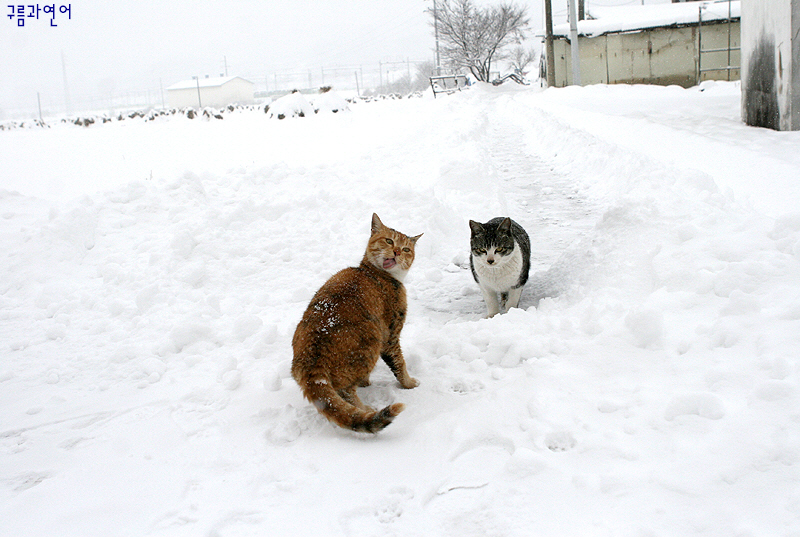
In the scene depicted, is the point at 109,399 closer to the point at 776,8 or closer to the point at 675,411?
the point at 675,411

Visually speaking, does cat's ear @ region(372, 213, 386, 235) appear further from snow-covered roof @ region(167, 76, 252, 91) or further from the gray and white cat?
snow-covered roof @ region(167, 76, 252, 91)

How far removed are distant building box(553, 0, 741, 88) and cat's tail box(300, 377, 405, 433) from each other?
2876 centimetres

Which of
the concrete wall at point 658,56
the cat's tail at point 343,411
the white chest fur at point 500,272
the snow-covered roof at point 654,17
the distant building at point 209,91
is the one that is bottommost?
the cat's tail at point 343,411

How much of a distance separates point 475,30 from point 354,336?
54.5 meters

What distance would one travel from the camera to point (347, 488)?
2.45 meters

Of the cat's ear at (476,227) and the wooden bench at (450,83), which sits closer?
the cat's ear at (476,227)

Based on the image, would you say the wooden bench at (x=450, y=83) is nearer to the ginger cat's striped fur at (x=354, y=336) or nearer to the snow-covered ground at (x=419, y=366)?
the snow-covered ground at (x=419, y=366)

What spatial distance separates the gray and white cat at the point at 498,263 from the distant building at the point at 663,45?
26.1m

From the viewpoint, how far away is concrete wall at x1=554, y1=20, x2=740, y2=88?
87.3ft

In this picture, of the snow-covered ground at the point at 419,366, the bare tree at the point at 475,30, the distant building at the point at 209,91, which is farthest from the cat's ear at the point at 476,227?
the distant building at the point at 209,91

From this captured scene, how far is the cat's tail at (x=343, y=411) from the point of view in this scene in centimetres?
266

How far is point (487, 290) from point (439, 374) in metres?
1.56

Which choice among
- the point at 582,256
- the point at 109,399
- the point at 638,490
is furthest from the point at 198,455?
the point at 582,256

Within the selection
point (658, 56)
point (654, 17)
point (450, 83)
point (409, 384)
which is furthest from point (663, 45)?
point (409, 384)
